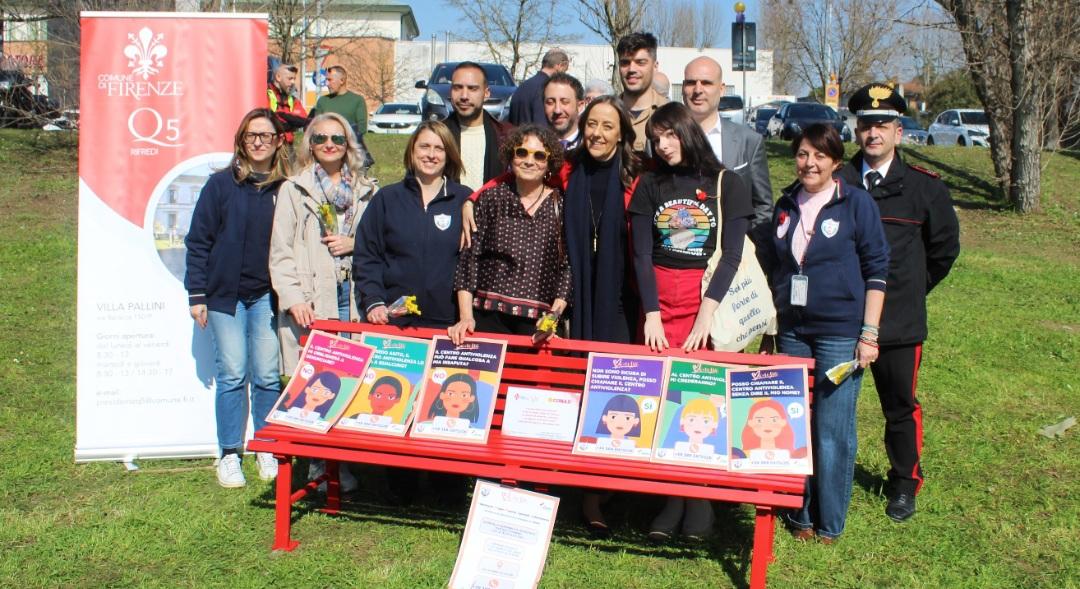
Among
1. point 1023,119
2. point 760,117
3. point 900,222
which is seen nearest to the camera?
point 900,222

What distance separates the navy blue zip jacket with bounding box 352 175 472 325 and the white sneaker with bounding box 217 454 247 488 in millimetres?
1234

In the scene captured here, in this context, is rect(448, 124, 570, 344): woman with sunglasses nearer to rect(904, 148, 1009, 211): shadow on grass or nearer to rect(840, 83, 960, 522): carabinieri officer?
rect(840, 83, 960, 522): carabinieri officer

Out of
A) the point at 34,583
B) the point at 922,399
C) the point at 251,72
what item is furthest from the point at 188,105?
the point at 922,399

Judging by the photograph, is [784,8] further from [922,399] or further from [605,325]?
[605,325]

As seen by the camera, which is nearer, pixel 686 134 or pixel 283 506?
pixel 686 134

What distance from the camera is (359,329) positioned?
4.92 metres

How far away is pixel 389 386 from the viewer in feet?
15.5

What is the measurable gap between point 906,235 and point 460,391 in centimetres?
225

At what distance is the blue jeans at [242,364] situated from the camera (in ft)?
17.3

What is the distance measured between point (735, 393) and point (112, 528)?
2.98m

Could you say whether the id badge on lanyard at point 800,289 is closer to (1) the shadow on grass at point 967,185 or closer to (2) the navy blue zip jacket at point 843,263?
(2) the navy blue zip jacket at point 843,263

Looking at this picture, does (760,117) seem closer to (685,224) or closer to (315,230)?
(315,230)

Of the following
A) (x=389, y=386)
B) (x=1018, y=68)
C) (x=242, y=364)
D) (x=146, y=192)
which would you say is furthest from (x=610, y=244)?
(x=1018, y=68)

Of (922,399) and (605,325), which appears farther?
(922,399)
